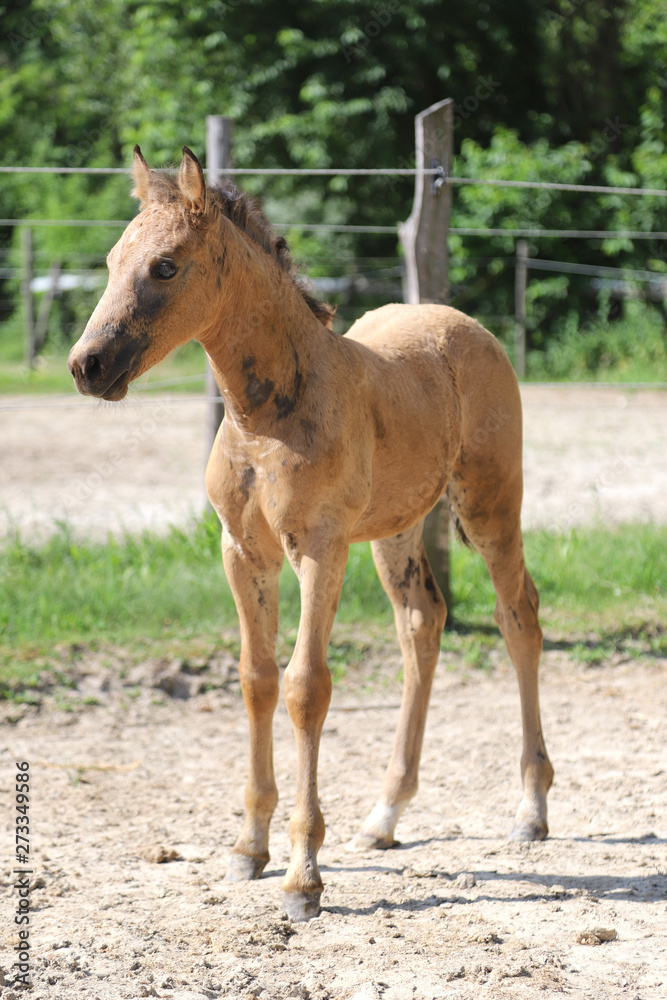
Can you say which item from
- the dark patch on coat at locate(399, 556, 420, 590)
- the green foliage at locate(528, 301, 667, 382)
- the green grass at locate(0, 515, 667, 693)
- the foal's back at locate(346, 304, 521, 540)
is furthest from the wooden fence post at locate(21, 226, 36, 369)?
the dark patch on coat at locate(399, 556, 420, 590)

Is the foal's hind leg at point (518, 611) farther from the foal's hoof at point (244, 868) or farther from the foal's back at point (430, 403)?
the foal's hoof at point (244, 868)

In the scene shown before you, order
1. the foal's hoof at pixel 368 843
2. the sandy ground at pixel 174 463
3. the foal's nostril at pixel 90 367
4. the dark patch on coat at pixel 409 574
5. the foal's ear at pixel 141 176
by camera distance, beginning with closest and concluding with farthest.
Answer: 1. the foal's nostril at pixel 90 367
2. the foal's ear at pixel 141 176
3. the foal's hoof at pixel 368 843
4. the dark patch on coat at pixel 409 574
5. the sandy ground at pixel 174 463

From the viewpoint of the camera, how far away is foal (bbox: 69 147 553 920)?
2.65 meters

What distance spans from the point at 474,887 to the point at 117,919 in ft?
3.81

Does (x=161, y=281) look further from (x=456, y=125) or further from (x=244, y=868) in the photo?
(x=456, y=125)

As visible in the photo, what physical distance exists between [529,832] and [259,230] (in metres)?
2.37

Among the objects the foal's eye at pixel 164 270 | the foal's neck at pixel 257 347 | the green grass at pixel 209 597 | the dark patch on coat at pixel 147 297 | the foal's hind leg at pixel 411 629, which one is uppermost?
the foal's eye at pixel 164 270

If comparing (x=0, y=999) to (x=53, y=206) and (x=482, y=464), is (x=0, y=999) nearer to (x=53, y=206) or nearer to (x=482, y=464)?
(x=482, y=464)

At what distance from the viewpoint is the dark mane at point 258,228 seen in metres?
2.96

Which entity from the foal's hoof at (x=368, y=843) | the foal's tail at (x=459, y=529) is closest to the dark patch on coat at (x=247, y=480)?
the foal's tail at (x=459, y=529)

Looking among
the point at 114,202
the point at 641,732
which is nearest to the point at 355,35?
the point at 114,202

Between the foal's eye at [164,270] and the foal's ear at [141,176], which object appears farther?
the foal's ear at [141,176]

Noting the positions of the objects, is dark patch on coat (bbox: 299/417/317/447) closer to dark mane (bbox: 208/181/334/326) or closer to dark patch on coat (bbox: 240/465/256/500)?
dark patch on coat (bbox: 240/465/256/500)

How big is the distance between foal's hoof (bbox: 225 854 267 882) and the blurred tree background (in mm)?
13465
